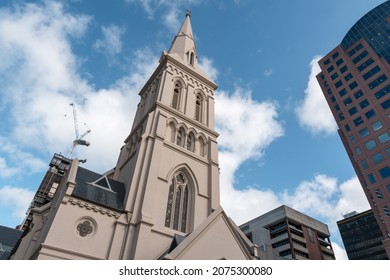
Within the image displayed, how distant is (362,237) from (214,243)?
115261mm

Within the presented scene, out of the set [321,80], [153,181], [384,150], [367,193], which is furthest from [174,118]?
[321,80]

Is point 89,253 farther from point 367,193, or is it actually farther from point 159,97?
point 367,193

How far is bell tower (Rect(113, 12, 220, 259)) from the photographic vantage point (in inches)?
704

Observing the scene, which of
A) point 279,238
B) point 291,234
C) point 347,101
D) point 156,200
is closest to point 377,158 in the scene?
point 347,101

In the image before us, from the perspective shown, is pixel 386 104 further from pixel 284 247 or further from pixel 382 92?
pixel 284 247

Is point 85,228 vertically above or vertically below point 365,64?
below

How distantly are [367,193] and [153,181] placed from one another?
47.6m

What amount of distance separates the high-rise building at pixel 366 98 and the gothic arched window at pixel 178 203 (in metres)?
38.0

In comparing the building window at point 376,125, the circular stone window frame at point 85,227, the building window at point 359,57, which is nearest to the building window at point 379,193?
the building window at point 376,125

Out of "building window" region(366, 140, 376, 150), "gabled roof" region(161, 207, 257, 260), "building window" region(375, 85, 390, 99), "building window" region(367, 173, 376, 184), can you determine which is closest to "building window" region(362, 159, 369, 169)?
"building window" region(367, 173, 376, 184)

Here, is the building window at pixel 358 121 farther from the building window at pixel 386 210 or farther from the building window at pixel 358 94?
the building window at pixel 386 210

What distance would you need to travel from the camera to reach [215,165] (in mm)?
25078

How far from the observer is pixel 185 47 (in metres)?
35.2

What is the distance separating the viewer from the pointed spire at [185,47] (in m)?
34.0
